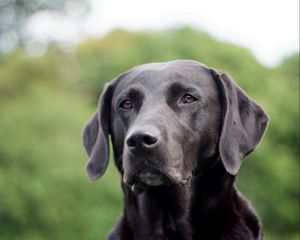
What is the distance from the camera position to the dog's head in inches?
224

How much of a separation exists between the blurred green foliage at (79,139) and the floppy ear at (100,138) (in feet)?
72.9

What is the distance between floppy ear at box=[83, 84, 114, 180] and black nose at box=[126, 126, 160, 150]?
937 millimetres

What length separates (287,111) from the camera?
143ft

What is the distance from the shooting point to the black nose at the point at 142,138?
557 cm

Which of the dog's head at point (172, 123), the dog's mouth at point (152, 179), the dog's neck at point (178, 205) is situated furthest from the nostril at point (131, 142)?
the dog's neck at point (178, 205)

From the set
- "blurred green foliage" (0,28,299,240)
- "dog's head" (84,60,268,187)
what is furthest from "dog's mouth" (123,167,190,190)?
"blurred green foliage" (0,28,299,240)

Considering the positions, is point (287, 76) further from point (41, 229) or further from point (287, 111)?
point (41, 229)

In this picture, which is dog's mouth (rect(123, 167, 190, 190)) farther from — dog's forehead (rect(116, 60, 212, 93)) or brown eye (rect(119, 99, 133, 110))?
dog's forehead (rect(116, 60, 212, 93))

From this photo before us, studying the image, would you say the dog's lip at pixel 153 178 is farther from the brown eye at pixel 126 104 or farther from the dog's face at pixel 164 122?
the brown eye at pixel 126 104

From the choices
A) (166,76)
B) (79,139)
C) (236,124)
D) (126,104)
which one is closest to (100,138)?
(126,104)

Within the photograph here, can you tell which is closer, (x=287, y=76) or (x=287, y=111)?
(x=287, y=111)

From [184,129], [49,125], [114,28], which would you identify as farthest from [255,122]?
[114,28]

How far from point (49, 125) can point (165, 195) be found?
26074 millimetres

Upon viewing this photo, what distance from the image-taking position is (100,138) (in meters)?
6.58
